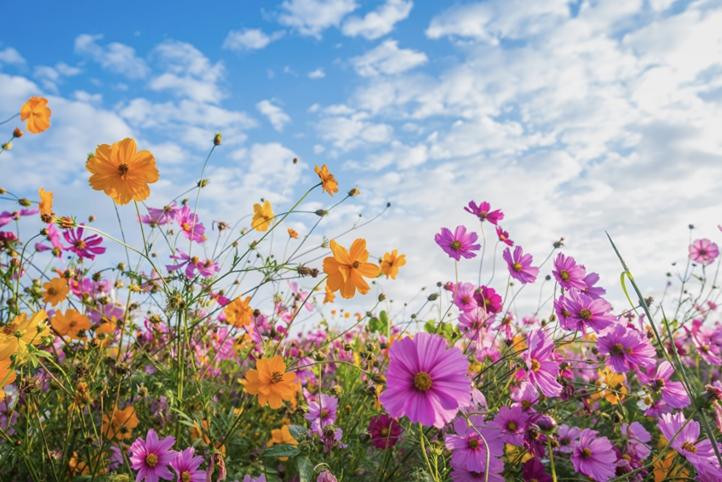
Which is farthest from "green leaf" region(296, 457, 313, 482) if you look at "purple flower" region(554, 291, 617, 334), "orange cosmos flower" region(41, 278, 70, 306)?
"orange cosmos flower" region(41, 278, 70, 306)

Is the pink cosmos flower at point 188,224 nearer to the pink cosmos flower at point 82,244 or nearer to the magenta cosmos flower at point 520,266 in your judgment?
the pink cosmos flower at point 82,244

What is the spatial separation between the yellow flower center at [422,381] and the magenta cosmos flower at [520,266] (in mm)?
737

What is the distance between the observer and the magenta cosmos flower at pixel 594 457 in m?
1.32

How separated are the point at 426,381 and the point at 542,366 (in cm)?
42

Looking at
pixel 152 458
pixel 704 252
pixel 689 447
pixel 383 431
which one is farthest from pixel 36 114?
pixel 704 252

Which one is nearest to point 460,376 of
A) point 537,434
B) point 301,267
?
point 537,434

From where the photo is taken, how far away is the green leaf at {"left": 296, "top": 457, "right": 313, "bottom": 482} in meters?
0.96

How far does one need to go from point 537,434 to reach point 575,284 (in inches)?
Answer: 20.5

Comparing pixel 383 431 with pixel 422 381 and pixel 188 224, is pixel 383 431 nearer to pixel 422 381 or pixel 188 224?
pixel 422 381

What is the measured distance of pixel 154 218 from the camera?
1771mm

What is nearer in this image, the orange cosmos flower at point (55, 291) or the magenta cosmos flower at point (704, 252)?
the orange cosmos flower at point (55, 291)

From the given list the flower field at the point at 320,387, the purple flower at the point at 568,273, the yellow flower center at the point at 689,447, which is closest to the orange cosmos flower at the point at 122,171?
the flower field at the point at 320,387

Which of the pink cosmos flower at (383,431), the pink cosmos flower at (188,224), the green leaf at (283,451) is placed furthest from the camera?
the pink cosmos flower at (188,224)

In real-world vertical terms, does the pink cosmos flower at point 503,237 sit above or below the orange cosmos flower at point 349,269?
above
